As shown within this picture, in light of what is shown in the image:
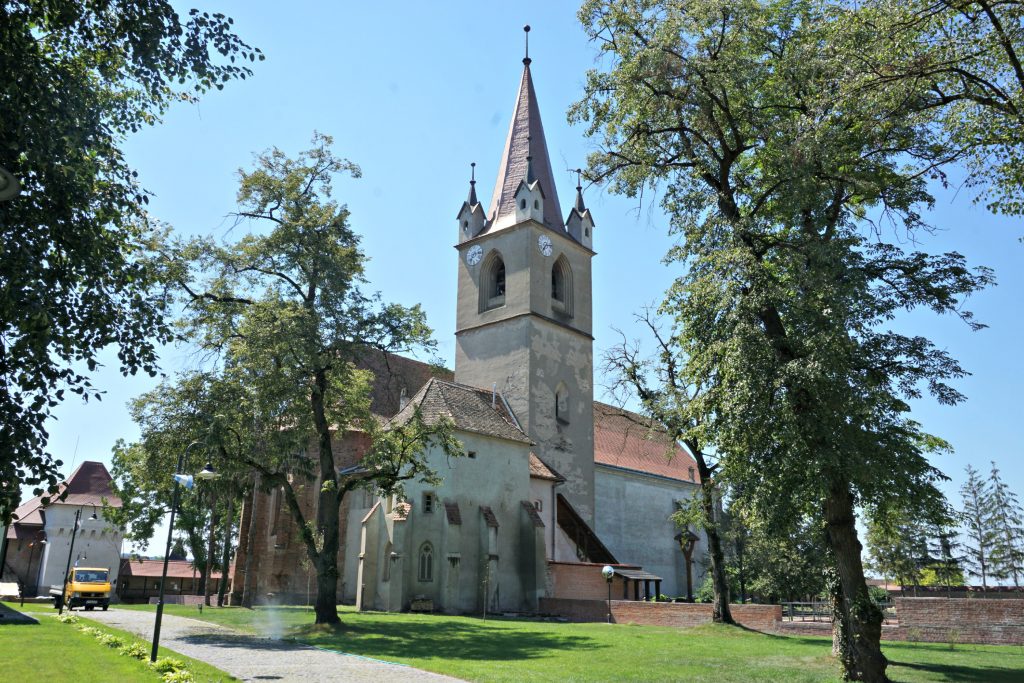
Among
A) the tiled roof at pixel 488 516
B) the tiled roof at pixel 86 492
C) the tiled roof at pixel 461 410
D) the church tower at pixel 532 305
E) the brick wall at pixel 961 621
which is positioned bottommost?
the brick wall at pixel 961 621

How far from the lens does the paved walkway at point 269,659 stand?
13.0m

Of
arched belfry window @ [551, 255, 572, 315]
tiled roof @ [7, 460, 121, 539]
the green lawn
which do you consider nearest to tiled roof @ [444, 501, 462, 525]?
the green lawn

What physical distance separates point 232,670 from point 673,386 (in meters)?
16.3

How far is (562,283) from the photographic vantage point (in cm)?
4706

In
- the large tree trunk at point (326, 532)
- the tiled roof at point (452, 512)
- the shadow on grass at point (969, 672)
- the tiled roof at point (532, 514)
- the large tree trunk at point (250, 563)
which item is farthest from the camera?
the large tree trunk at point (250, 563)

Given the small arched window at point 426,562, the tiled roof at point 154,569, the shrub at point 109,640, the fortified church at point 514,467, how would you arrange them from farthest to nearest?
the tiled roof at point 154,569 → the fortified church at point 514,467 → the small arched window at point 426,562 → the shrub at point 109,640

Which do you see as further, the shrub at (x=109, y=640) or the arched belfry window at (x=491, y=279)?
the arched belfry window at (x=491, y=279)

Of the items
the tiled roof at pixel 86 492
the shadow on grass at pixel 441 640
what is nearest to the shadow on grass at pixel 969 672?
the shadow on grass at pixel 441 640

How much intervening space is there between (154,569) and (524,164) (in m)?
48.9

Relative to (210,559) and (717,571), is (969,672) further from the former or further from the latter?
(210,559)

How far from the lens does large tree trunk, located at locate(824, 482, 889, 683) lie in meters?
13.3

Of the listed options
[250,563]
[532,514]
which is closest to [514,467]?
[532,514]

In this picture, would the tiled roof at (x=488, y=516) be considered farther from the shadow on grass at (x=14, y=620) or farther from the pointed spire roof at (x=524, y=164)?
the pointed spire roof at (x=524, y=164)

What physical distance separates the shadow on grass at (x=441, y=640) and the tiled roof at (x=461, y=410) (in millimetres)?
10081
